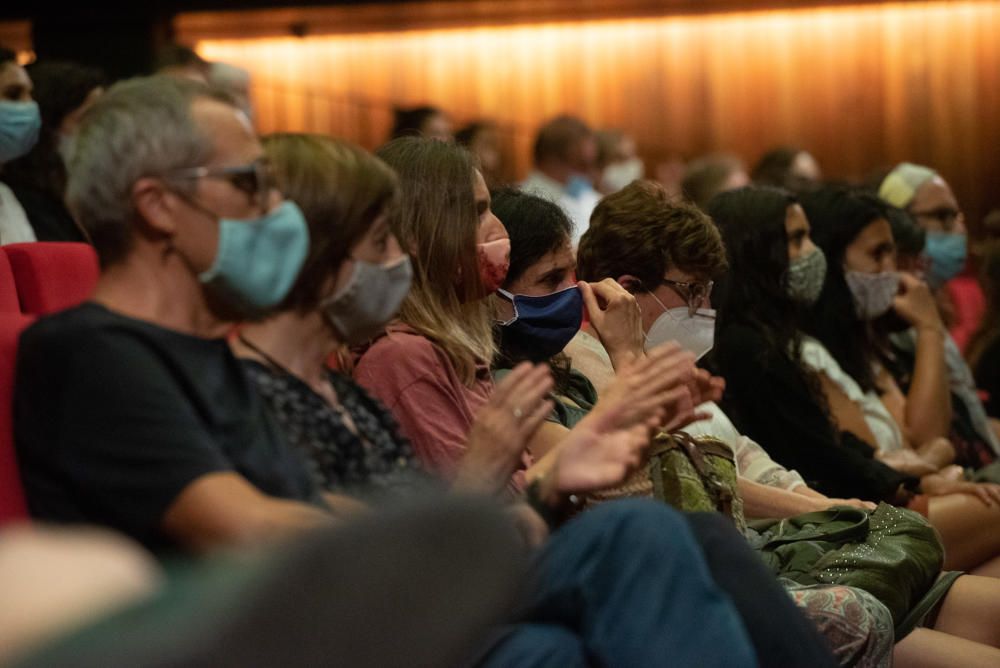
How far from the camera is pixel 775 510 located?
3041 millimetres

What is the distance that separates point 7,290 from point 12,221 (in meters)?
1.37

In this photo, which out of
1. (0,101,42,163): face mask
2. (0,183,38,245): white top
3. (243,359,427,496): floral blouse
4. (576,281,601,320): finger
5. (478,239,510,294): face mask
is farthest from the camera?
(0,101,42,163): face mask

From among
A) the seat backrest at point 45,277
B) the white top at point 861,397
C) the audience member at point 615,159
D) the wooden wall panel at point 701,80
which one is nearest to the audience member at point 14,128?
the seat backrest at point 45,277

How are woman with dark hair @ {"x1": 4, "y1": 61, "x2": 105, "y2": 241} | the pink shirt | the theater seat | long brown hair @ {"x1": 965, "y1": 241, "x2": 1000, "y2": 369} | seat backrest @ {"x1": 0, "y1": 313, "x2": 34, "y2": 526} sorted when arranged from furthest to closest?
1. the theater seat
2. long brown hair @ {"x1": 965, "y1": 241, "x2": 1000, "y2": 369}
3. woman with dark hair @ {"x1": 4, "y1": 61, "x2": 105, "y2": 241}
4. the pink shirt
5. seat backrest @ {"x1": 0, "y1": 313, "x2": 34, "y2": 526}

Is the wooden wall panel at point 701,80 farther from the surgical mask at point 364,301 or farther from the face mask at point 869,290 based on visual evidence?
the surgical mask at point 364,301

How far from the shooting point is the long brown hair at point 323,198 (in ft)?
6.64

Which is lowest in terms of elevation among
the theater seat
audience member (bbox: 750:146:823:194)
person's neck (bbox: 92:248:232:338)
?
the theater seat

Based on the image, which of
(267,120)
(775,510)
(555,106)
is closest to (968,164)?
(555,106)

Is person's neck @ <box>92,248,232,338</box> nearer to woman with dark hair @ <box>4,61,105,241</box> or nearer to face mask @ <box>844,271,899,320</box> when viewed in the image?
woman with dark hair @ <box>4,61,105,241</box>

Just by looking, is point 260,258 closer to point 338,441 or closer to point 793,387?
point 338,441

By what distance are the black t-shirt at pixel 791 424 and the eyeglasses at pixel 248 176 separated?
180cm

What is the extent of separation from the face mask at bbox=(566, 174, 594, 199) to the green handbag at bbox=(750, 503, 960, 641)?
4132 millimetres

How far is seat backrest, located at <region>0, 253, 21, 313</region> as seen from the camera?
2477 millimetres

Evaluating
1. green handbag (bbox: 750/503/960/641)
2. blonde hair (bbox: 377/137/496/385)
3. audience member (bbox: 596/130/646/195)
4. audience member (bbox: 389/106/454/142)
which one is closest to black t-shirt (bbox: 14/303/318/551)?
blonde hair (bbox: 377/137/496/385)
